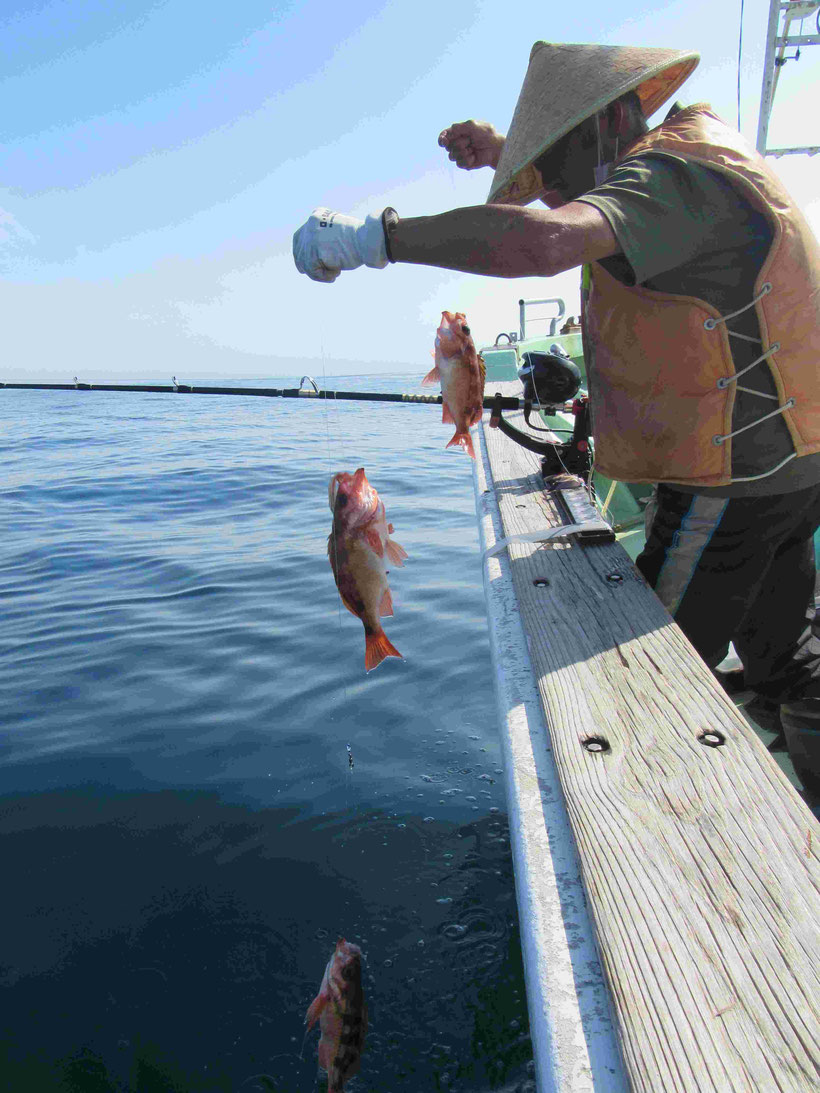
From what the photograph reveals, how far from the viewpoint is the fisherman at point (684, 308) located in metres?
2.23

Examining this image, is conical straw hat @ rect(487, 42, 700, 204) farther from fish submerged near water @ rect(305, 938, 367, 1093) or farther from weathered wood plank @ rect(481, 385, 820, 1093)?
fish submerged near water @ rect(305, 938, 367, 1093)

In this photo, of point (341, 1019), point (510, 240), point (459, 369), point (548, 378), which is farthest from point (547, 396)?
point (341, 1019)

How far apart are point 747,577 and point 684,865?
1.64 meters

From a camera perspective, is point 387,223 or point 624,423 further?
point 624,423

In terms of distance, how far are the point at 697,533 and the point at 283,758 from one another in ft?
8.70

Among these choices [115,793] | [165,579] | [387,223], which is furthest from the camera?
[165,579]

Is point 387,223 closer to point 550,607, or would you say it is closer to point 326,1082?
point 550,607

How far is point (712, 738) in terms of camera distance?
181cm

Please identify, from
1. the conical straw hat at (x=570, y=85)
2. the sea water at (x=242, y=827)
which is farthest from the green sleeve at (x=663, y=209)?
the sea water at (x=242, y=827)

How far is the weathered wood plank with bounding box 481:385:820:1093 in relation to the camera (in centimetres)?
110

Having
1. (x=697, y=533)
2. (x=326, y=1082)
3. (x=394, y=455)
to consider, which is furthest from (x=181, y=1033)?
(x=394, y=455)

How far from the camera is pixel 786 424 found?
262cm

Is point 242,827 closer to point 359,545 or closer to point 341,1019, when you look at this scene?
point 341,1019

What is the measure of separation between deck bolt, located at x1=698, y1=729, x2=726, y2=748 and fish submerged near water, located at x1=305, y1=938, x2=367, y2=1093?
1357 mm
